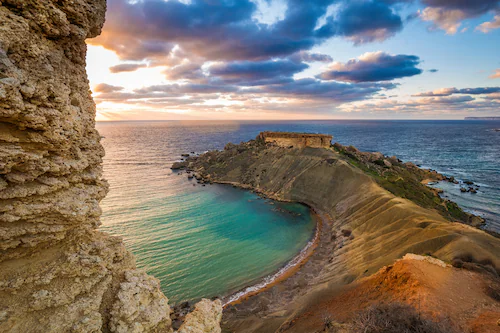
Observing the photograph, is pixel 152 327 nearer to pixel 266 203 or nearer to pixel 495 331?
pixel 495 331

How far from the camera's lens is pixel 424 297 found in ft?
45.8

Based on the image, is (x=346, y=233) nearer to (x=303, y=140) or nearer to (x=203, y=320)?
(x=203, y=320)

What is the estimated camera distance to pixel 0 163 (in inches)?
238

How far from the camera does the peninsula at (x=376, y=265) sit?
47.6 ft

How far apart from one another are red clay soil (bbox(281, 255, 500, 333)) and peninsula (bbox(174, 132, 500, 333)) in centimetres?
6

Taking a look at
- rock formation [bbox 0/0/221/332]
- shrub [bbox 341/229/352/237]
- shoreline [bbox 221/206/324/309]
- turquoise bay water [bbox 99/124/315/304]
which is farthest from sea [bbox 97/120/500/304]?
rock formation [bbox 0/0/221/332]

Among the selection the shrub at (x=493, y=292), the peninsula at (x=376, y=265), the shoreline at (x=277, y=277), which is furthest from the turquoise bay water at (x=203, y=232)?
the shrub at (x=493, y=292)

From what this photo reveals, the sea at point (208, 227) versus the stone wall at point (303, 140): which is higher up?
the stone wall at point (303, 140)

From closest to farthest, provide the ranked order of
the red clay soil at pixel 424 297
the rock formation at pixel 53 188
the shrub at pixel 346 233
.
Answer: the rock formation at pixel 53 188
the red clay soil at pixel 424 297
the shrub at pixel 346 233

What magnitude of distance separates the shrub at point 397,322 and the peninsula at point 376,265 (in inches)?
18.5

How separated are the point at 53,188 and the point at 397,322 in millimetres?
14883

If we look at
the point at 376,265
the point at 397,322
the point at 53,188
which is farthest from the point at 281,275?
the point at 53,188

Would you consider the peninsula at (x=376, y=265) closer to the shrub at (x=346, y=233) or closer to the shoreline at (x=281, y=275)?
the shrub at (x=346, y=233)

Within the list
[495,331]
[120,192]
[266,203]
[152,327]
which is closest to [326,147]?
[266,203]
